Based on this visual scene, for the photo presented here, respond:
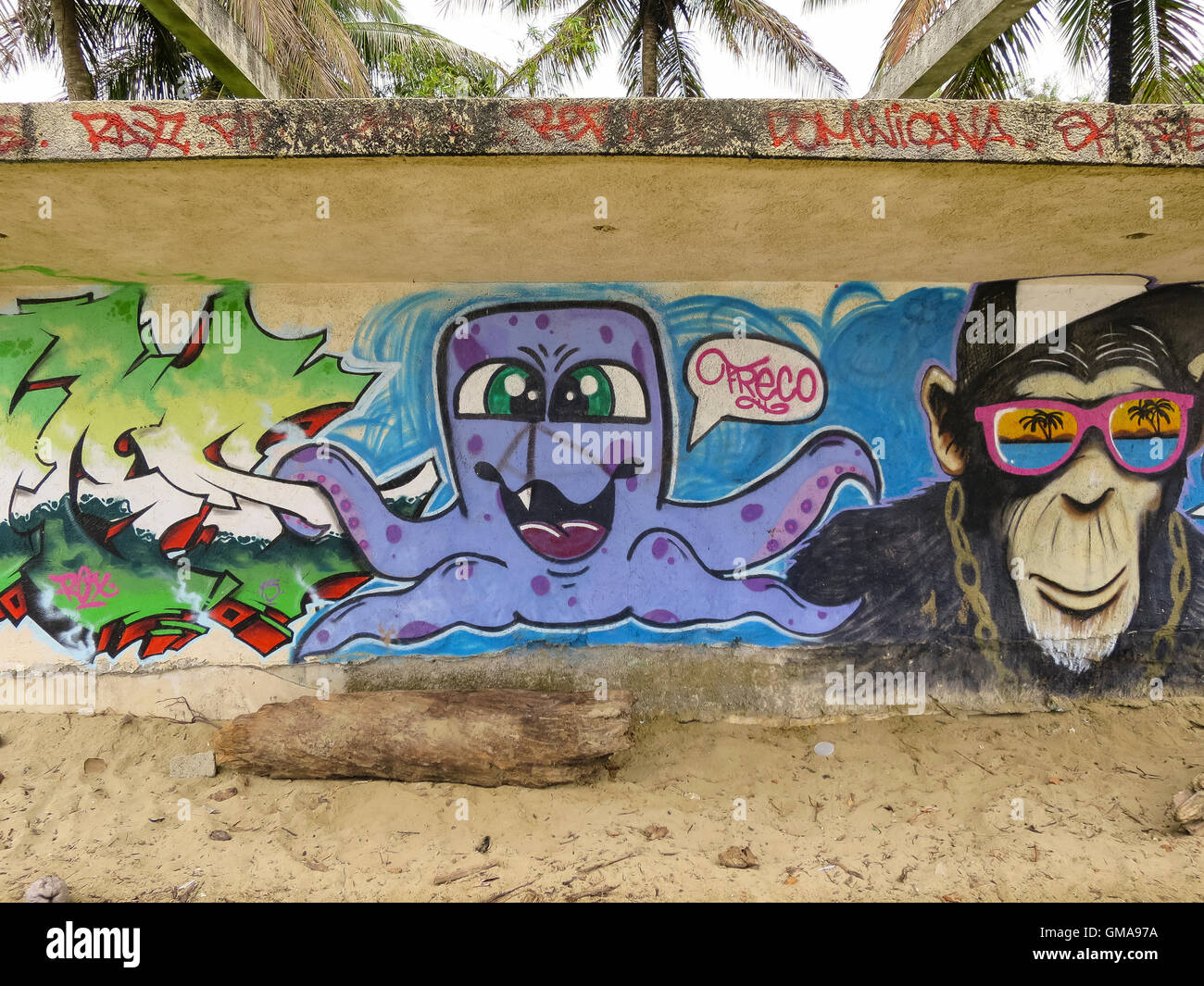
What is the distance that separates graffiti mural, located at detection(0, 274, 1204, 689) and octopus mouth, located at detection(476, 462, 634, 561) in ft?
0.07

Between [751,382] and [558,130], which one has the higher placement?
[558,130]

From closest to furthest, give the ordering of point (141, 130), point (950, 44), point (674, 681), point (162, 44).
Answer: point (141, 130) → point (674, 681) → point (950, 44) → point (162, 44)

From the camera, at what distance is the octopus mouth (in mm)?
4707

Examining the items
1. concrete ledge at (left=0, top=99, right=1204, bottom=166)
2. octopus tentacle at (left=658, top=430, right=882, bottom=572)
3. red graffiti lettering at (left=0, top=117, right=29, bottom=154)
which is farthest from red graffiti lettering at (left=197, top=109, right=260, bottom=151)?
octopus tentacle at (left=658, top=430, right=882, bottom=572)

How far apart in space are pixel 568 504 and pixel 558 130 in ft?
8.00

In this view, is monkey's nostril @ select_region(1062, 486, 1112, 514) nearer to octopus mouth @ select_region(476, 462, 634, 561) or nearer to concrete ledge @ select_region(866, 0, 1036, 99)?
octopus mouth @ select_region(476, 462, 634, 561)

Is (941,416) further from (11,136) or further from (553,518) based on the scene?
(11,136)

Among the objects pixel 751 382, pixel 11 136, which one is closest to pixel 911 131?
pixel 751 382

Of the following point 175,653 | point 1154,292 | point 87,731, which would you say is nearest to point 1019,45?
point 1154,292

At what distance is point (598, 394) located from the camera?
4.72 m

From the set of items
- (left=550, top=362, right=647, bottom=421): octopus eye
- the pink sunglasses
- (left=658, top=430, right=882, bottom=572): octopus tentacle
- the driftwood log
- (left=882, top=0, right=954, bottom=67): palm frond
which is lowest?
the driftwood log

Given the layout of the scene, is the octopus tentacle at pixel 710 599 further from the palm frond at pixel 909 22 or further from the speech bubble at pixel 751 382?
the palm frond at pixel 909 22

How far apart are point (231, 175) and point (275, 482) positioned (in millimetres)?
2170

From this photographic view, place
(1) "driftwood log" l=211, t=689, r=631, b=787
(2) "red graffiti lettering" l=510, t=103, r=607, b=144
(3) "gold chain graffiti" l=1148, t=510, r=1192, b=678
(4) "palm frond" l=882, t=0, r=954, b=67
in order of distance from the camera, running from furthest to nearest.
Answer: (4) "palm frond" l=882, t=0, r=954, b=67 < (3) "gold chain graffiti" l=1148, t=510, r=1192, b=678 < (1) "driftwood log" l=211, t=689, r=631, b=787 < (2) "red graffiti lettering" l=510, t=103, r=607, b=144
